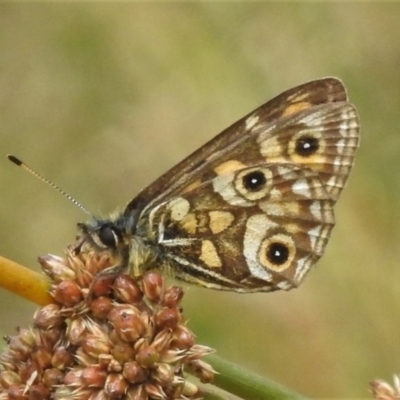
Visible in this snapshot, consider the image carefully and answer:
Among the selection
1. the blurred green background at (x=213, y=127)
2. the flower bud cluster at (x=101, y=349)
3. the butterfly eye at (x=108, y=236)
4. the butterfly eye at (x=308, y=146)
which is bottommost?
the flower bud cluster at (x=101, y=349)

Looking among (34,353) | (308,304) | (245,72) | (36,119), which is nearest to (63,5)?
(36,119)

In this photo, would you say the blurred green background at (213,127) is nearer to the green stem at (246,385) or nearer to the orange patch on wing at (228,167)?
the orange patch on wing at (228,167)

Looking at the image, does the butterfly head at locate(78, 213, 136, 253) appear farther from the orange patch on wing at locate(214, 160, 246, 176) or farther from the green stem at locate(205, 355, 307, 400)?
the green stem at locate(205, 355, 307, 400)

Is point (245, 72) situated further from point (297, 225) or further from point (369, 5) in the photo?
point (297, 225)

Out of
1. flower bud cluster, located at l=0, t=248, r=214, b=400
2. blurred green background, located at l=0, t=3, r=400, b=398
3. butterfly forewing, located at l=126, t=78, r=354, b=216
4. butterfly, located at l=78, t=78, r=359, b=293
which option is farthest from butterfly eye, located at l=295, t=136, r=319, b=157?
blurred green background, located at l=0, t=3, r=400, b=398

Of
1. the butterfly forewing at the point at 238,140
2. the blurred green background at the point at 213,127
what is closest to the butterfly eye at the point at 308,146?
the butterfly forewing at the point at 238,140

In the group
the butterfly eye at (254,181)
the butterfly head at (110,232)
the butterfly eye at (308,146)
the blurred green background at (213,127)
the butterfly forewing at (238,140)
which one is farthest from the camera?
the blurred green background at (213,127)

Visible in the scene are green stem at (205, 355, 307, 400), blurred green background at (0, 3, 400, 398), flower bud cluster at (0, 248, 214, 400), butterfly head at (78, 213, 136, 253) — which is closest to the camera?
flower bud cluster at (0, 248, 214, 400)
